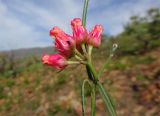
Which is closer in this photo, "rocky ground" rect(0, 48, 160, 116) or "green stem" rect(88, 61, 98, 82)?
"green stem" rect(88, 61, 98, 82)

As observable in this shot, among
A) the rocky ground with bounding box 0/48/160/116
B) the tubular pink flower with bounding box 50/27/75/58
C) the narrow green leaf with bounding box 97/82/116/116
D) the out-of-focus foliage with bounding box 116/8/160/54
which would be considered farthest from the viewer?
the out-of-focus foliage with bounding box 116/8/160/54

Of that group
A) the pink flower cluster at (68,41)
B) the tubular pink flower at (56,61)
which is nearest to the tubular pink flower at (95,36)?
the pink flower cluster at (68,41)

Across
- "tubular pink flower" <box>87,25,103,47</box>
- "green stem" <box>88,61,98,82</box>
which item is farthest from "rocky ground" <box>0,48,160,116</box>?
"green stem" <box>88,61,98,82</box>

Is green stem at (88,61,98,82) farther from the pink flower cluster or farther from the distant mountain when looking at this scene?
the distant mountain

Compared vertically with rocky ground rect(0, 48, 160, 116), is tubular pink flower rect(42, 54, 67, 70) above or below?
above

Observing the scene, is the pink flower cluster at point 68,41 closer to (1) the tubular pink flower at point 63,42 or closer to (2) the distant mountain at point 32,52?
(1) the tubular pink flower at point 63,42

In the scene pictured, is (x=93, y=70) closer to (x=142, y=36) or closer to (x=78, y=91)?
(x=78, y=91)

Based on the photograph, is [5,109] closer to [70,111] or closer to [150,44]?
[70,111]
